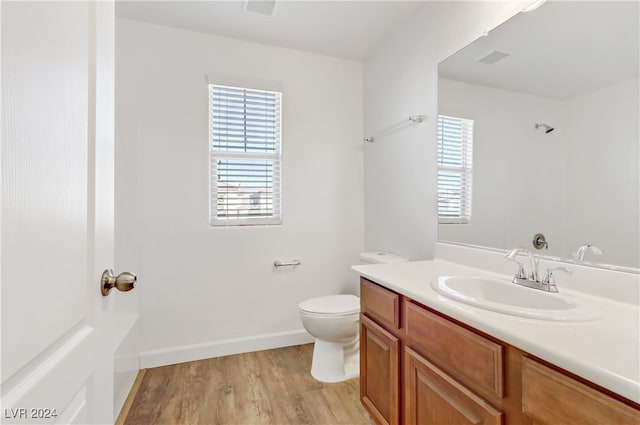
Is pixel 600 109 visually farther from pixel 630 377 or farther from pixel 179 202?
pixel 179 202

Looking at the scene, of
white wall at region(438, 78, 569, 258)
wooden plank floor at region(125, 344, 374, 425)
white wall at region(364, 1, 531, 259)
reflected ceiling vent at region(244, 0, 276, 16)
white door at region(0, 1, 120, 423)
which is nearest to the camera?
white door at region(0, 1, 120, 423)

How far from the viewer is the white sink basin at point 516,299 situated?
875 millimetres

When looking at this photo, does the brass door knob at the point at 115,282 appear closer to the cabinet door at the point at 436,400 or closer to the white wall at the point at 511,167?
the cabinet door at the point at 436,400

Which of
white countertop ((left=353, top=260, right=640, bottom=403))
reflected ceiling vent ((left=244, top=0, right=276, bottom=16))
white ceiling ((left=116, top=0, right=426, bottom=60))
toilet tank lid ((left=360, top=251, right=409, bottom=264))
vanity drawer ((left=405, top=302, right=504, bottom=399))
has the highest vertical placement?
white ceiling ((left=116, top=0, right=426, bottom=60))

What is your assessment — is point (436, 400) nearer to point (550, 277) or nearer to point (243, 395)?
point (550, 277)

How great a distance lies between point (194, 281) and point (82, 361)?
1.80 meters

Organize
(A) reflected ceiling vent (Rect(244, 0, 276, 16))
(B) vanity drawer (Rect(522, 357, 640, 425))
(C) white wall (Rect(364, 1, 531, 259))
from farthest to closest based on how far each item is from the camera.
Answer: (A) reflected ceiling vent (Rect(244, 0, 276, 16))
(C) white wall (Rect(364, 1, 531, 259))
(B) vanity drawer (Rect(522, 357, 640, 425))

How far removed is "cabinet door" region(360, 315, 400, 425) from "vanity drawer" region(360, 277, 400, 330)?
4 cm

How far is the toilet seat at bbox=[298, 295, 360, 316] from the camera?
1961 mm

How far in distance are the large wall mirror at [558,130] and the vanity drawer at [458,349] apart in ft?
2.02

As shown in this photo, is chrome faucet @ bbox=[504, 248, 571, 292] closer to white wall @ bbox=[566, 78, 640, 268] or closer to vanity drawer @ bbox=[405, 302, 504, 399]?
white wall @ bbox=[566, 78, 640, 268]

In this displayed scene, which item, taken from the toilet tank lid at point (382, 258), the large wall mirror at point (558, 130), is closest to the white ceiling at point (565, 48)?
the large wall mirror at point (558, 130)

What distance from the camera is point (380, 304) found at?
1.44m

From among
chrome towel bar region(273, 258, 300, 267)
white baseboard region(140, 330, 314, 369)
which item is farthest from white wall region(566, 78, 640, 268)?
white baseboard region(140, 330, 314, 369)
